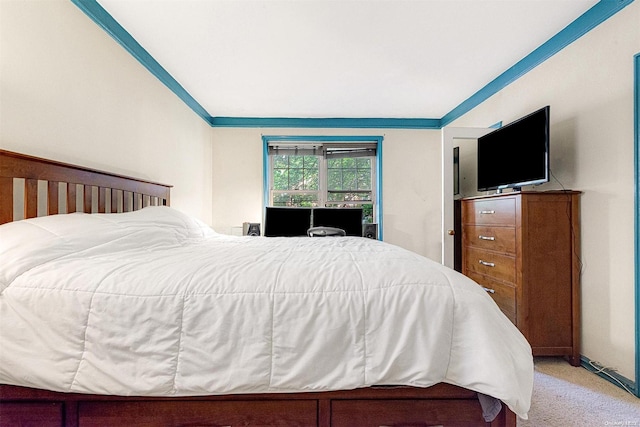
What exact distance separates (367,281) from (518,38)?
2.48 metres

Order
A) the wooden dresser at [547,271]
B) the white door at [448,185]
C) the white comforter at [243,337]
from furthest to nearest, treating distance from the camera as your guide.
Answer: the white door at [448,185]
the wooden dresser at [547,271]
the white comforter at [243,337]

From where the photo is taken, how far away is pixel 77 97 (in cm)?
178

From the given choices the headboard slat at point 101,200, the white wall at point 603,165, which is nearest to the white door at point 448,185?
the white wall at point 603,165

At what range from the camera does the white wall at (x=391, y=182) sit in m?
4.19

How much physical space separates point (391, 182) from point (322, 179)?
39.3 inches

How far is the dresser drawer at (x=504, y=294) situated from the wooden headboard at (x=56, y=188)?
2818 millimetres

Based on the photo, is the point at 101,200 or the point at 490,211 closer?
the point at 101,200

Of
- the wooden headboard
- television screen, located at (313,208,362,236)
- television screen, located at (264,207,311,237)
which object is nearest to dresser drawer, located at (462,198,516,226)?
television screen, located at (313,208,362,236)

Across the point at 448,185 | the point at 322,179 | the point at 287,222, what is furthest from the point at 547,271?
the point at 322,179

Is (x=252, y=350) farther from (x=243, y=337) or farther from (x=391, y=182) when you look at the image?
(x=391, y=182)

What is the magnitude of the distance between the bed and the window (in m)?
3.45

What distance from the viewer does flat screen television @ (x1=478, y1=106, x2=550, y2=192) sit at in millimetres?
2110

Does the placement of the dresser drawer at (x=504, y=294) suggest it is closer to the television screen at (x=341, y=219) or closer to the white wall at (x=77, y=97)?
the television screen at (x=341, y=219)

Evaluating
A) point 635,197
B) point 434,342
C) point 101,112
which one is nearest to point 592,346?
point 635,197
